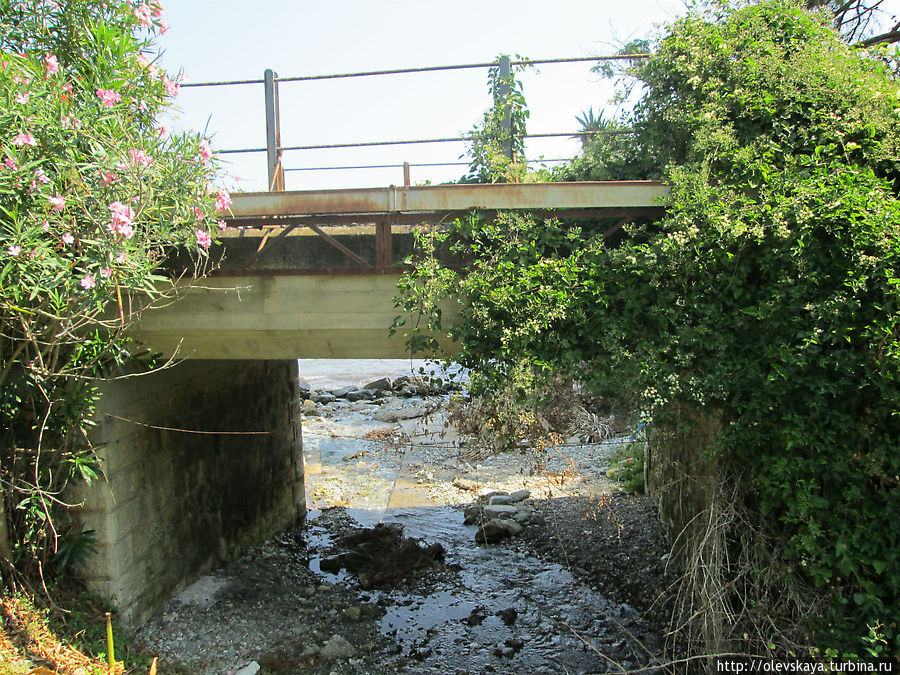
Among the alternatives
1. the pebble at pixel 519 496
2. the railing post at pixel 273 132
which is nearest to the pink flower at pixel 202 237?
the railing post at pixel 273 132

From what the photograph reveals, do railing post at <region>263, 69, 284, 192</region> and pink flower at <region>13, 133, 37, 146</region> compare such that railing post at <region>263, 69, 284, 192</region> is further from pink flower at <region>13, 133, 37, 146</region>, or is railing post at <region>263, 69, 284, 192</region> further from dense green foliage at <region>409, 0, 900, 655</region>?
pink flower at <region>13, 133, 37, 146</region>

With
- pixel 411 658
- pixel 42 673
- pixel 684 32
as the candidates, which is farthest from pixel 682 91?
pixel 42 673

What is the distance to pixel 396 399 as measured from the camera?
1986 cm

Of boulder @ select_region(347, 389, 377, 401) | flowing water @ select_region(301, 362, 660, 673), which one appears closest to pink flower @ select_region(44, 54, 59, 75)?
flowing water @ select_region(301, 362, 660, 673)

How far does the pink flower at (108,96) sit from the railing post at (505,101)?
4.02 meters

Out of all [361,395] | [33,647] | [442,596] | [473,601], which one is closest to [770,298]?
[473,601]

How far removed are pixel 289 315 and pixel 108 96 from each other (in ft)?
7.86

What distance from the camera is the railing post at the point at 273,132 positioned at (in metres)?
7.32

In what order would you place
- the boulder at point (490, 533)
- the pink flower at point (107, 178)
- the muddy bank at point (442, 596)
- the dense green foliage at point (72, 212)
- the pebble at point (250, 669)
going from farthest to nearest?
the boulder at point (490, 533), the muddy bank at point (442, 596), the pebble at point (250, 669), the pink flower at point (107, 178), the dense green foliage at point (72, 212)

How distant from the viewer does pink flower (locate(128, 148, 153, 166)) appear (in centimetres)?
469

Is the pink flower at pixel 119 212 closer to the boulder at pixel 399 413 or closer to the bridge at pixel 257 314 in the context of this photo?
the bridge at pixel 257 314

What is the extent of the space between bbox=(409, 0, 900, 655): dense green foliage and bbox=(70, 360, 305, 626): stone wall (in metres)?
3.39

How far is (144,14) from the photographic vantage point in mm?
5430

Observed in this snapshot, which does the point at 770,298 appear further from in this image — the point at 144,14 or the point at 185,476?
the point at 185,476
